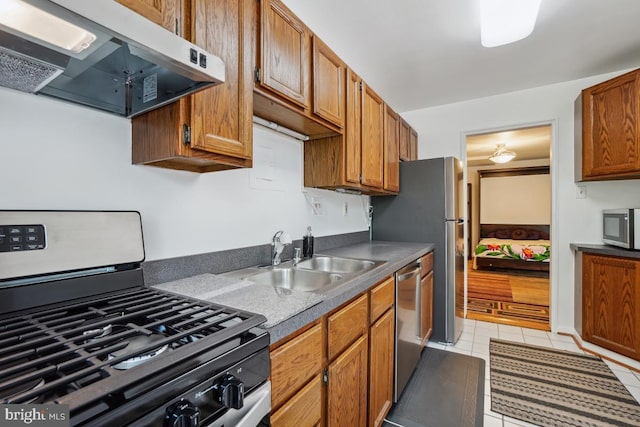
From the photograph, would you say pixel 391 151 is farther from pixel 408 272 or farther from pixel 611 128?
pixel 611 128

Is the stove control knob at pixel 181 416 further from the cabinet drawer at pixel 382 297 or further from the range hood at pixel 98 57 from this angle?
the cabinet drawer at pixel 382 297

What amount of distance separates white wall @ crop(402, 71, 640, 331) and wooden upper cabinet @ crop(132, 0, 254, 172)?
2952 mm

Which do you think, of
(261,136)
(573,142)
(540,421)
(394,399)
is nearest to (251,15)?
(261,136)

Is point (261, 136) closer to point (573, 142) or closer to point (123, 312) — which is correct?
point (123, 312)

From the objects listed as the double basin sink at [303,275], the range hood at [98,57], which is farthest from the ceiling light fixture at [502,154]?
the range hood at [98,57]

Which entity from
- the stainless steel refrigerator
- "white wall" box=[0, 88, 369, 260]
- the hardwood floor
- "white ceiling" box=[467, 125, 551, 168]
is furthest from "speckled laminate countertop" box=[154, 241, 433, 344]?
"white ceiling" box=[467, 125, 551, 168]

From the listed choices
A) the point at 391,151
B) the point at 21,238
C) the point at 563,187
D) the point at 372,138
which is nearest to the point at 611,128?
the point at 563,187

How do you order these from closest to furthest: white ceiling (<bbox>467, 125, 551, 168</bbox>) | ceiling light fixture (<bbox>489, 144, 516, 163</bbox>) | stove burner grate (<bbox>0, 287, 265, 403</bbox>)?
stove burner grate (<bbox>0, 287, 265, 403</bbox>)
white ceiling (<bbox>467, 125, 551, 168</bbox>)
ceiling light fixture (<bbox>489, 144, 516, 163</bbox>)

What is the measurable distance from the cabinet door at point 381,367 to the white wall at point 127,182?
2.62 ft

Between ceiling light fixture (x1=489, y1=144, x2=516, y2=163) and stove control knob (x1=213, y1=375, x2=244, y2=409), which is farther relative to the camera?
ceiling light fixture (x1=489, y1=144, x2=516, y2=163)

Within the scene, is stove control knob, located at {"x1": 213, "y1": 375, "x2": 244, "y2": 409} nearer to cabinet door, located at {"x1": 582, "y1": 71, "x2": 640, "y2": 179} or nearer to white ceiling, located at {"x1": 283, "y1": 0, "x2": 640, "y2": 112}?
white ceiling, located at {"x1": 283, "y1": 0, "x2": 640, "y2": 112}

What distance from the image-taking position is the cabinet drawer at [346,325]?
110 centimetres

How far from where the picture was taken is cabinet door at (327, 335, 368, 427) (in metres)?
1.10

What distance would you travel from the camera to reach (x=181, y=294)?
99cm
